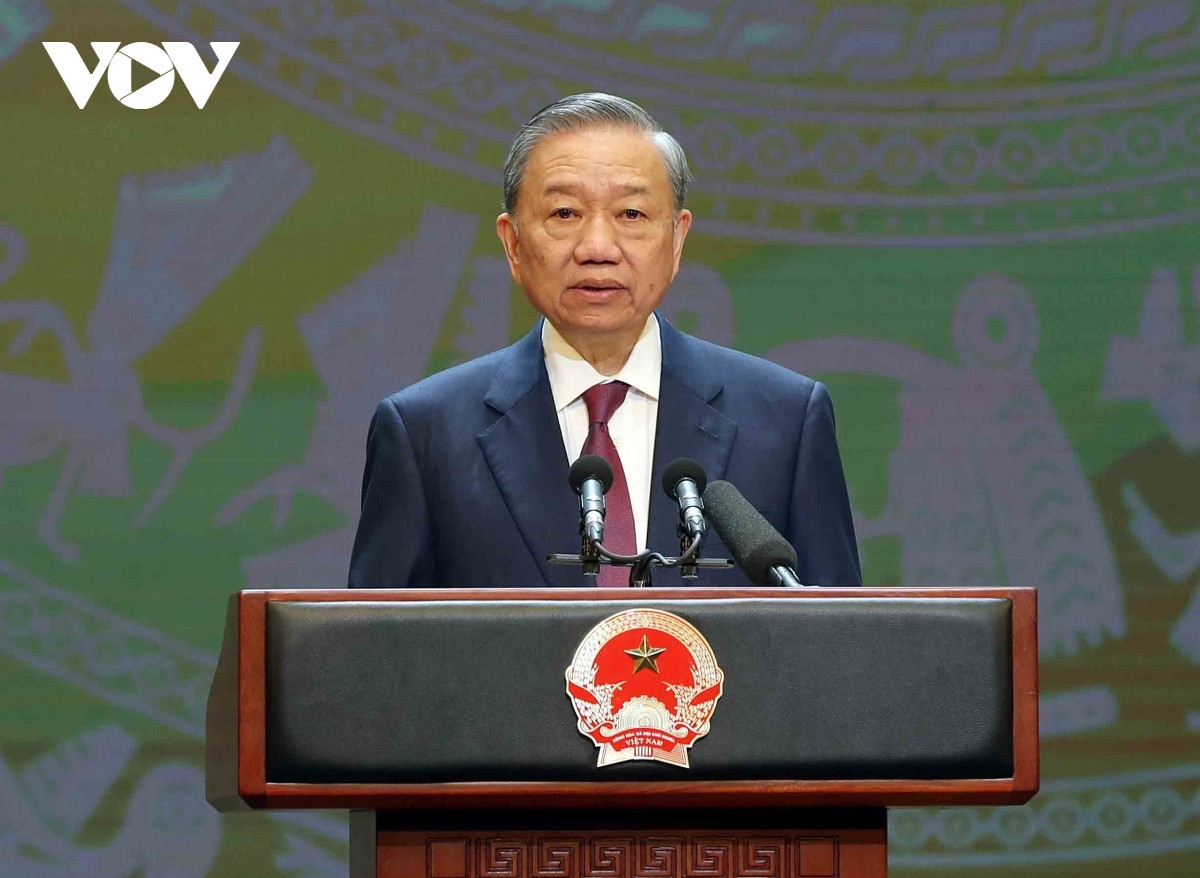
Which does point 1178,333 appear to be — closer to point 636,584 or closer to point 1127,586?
point 1127,586

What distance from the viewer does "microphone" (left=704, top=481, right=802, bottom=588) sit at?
1607mm

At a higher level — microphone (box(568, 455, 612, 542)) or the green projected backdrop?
the green projected backdrop

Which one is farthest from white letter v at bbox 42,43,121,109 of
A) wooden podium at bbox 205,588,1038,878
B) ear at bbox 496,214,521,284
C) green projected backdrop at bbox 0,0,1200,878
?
wooden podium at bbox 205,588,1038,878

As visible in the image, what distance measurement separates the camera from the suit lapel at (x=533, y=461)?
2.09 metres

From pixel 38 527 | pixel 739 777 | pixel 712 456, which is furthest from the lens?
pixel 38 527

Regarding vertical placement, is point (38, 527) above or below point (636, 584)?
above

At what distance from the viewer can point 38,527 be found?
11.1 feet

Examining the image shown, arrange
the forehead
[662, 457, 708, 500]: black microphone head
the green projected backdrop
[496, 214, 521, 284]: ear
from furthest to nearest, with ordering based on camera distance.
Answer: the green projected backdrop → [496, 214, 521, 284]: ear → the forehead → [662, 457, 708, 500]: black microphone head

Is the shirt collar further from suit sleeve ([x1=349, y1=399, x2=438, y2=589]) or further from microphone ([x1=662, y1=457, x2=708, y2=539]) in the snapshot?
microphone ([x1=662, y1=457, x2=708, y2=539])

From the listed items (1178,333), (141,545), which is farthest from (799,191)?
(141,545)

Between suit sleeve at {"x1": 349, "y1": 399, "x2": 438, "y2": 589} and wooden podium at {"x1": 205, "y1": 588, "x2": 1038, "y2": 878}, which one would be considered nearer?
wooden podium at {"x1": 205, "y1": 588, "x2": 1038, "y2": 878}

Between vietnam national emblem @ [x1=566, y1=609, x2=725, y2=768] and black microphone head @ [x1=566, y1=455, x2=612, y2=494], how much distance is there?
28cm

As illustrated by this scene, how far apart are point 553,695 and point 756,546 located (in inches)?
9.1

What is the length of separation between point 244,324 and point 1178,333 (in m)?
1.76
